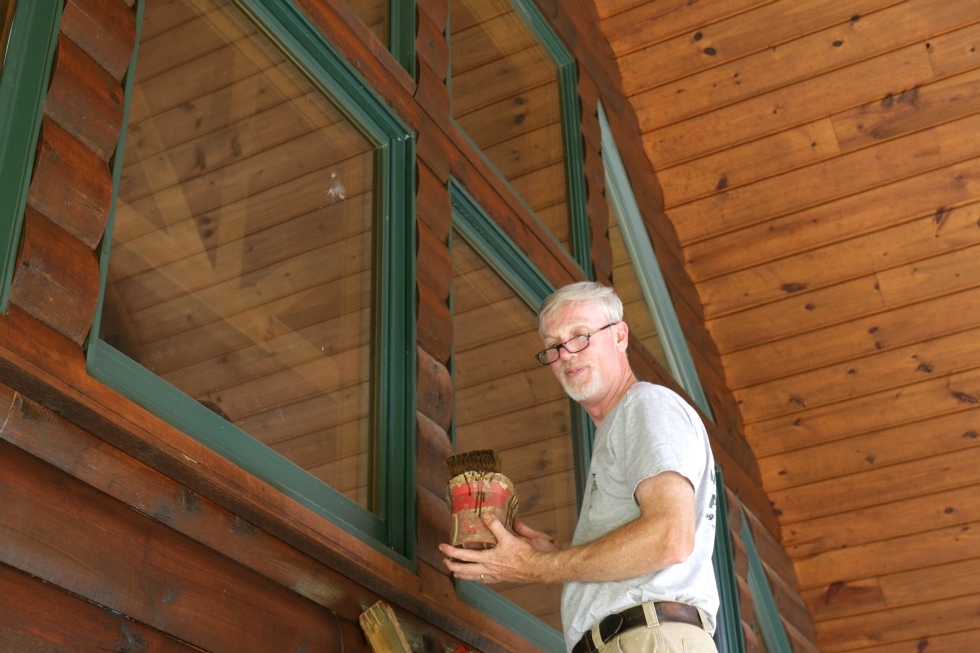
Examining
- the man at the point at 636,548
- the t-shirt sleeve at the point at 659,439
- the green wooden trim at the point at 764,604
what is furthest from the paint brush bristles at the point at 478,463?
the green wooden trim at the point at 764,604

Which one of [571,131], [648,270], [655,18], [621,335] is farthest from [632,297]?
[621,335]

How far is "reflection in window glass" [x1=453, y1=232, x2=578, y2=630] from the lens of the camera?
3.36 metres

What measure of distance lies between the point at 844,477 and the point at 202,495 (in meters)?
4.62

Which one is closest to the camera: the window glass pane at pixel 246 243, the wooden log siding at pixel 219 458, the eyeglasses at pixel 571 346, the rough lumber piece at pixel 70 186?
the wooden log siding at pixel 219 458

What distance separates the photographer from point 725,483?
18.4 feet

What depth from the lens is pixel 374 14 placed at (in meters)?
3.60

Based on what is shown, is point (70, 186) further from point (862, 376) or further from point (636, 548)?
point (862, 376)

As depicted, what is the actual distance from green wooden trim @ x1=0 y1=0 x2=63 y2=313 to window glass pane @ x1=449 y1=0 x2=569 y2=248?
1.91m

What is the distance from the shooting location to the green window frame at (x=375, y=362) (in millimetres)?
2195

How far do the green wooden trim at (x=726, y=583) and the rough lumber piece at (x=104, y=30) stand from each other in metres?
3.50

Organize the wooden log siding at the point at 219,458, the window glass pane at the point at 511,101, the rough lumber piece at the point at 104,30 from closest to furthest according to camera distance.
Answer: the wooden log siding at the point at 219,458, the rough lumber piece at the point at 104,30, the window glass pane at the point at 511,101

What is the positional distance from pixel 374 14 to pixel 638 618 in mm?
2081

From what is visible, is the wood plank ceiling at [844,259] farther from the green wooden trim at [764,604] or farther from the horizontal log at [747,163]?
the green wooden trim at [764,604]

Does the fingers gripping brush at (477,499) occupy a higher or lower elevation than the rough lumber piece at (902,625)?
lower
